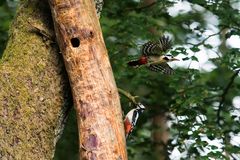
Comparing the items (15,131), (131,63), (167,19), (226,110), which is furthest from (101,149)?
(167,19)

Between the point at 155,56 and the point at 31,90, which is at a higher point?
the point at 31,90

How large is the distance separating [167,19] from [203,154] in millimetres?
1760

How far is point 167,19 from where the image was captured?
16.8 ft

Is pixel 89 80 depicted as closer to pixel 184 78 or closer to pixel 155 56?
pixel 155 56

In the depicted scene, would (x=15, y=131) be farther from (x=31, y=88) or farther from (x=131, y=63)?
(x=131, y=63)

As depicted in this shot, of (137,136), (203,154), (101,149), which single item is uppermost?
(101,149)

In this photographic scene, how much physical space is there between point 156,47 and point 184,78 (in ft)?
3.60

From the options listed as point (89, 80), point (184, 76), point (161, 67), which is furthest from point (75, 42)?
point (184, 76)

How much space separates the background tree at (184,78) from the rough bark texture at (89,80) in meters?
1.11

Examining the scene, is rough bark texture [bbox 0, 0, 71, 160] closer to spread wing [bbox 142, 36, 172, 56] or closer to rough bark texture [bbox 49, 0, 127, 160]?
rough bark texture [bbox 49, 0, 127, 160]

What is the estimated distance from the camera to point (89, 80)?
9.05 feet

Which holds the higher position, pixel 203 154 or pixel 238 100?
pixel 203 154

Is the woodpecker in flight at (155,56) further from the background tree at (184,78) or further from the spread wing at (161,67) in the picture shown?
the background tree at (184,78)

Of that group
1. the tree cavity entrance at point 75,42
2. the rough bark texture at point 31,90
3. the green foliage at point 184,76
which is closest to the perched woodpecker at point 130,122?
the rough bark texture at point 31,90
